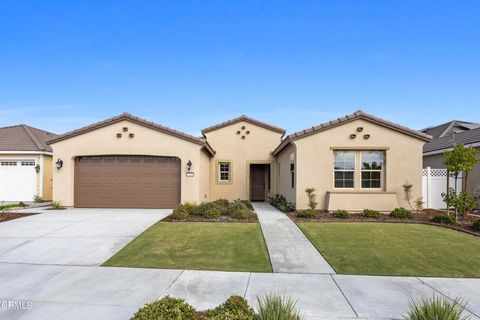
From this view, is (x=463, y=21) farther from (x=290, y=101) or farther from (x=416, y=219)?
(x=290, y=101)

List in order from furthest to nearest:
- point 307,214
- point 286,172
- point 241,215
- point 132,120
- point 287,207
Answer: point 286,172
point 132,120
point 287,207
point 307,214
point 241,215

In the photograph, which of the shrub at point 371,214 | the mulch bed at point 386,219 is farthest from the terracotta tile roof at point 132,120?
the shrub at point 371,214

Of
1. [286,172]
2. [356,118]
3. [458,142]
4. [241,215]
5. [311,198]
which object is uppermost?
[356,118]

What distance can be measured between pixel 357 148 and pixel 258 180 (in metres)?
7.62

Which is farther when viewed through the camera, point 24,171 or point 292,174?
point 24,171

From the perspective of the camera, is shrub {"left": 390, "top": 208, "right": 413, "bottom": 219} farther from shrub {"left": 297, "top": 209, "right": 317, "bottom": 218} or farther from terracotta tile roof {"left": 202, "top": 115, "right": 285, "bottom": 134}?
terracotta tile roof {"left": 202, "top": 115, "right": 285, "bottom": 134}

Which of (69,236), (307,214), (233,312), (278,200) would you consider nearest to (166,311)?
(233,312)

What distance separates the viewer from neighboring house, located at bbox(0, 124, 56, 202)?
1745 cm

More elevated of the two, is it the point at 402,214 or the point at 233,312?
the point at 233,312

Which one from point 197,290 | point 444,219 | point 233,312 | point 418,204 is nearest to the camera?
point 233,312

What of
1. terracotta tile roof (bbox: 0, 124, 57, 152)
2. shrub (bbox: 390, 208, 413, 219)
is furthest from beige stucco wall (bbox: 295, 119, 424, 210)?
terracotta tile roof (bbox: 0, 124, 57, 152)

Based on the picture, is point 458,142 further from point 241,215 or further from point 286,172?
point 241,215

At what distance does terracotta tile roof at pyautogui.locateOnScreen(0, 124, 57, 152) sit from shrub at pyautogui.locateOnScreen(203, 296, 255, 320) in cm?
1898

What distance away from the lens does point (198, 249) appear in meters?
6.89
